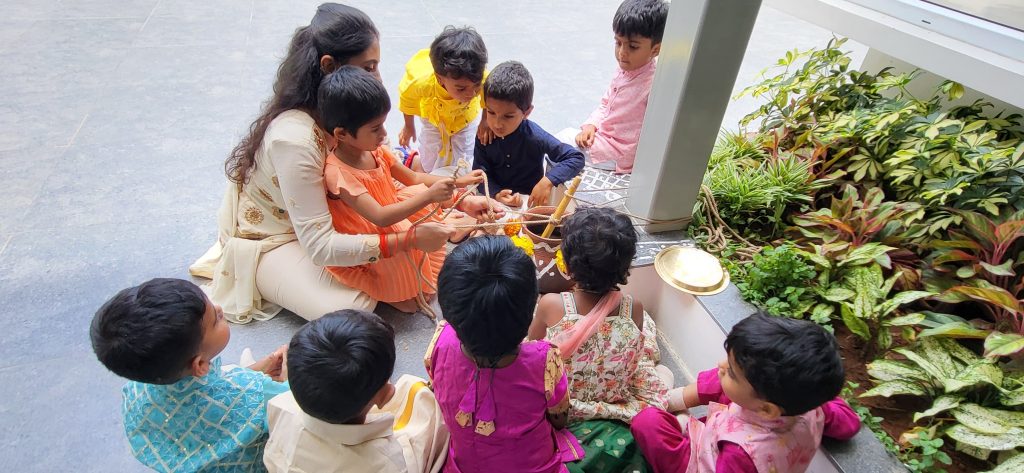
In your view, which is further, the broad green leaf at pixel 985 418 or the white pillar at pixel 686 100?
the white pillar at pixel 686 100

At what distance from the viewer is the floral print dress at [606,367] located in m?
1.54

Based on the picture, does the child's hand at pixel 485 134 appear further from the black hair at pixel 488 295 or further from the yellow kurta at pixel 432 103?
the black hair at pixel 488 295

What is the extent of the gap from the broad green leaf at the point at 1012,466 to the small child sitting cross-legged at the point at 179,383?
1.96 metres

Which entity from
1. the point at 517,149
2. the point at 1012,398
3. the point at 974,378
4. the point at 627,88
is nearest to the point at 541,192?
the point at 517,149

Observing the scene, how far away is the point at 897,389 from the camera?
1.69 m

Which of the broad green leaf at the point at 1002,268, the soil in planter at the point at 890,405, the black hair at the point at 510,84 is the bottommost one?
the soil in planter at the point at 890,405

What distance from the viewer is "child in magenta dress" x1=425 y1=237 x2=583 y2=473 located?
3.98 feet

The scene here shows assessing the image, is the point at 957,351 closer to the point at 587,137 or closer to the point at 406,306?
the point at 587,137

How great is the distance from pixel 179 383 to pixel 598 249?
109 cm

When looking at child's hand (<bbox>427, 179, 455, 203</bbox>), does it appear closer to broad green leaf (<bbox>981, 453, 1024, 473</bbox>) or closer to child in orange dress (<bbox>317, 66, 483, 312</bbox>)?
child in orange dress (<bbox>317, 66, 483, 312</bbox>)

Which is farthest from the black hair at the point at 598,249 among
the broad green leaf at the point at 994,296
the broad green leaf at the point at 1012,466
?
the broad green leaf at the point at 994,296

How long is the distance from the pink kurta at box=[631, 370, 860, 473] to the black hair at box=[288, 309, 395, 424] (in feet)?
2.64

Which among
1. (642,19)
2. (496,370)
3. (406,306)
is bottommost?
(406,306)

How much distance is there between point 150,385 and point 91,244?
4.99 ft
